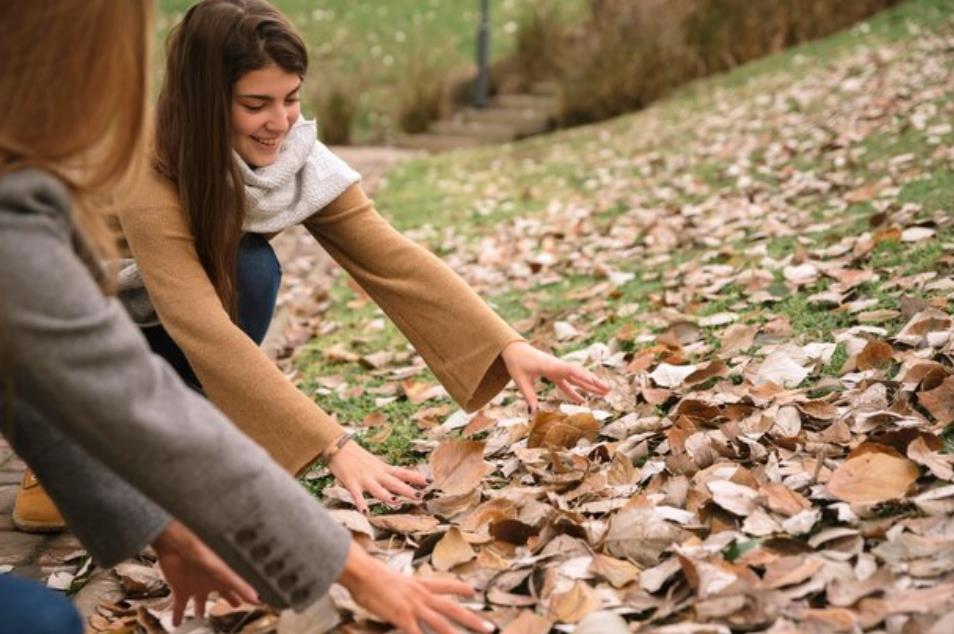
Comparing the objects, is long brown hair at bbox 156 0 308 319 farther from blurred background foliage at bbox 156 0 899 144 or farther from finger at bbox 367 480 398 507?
blurred background foliage at bbox 156 0 899 144

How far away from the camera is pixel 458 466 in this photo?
2645 mm

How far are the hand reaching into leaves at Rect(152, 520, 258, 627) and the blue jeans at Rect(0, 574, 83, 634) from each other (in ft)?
0.70

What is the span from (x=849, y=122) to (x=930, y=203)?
2.64 metres

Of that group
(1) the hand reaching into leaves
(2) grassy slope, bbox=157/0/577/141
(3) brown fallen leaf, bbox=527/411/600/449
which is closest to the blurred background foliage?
(2) grassy slope, bbox=157/0/577/141

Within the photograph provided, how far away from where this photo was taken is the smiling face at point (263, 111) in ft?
8.32

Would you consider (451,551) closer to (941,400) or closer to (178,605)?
(178,605)

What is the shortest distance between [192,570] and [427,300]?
1.10 metres

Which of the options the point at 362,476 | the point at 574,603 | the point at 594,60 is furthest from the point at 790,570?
the point at 594,60

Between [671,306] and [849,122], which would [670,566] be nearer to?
[671,306]

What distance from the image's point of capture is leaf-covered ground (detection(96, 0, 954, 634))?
73.6 inches

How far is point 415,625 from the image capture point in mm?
1608

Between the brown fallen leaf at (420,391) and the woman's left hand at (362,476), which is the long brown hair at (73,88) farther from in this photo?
the brown fallen leaf at (420,391)

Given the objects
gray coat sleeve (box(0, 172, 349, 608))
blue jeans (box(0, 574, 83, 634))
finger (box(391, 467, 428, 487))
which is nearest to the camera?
gray coat sleeve (box(0, 172, 349, 608))

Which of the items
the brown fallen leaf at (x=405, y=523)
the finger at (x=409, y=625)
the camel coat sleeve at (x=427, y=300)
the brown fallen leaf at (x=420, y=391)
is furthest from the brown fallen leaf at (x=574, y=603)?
the brown fallen leaf at (x=420, y=391)
